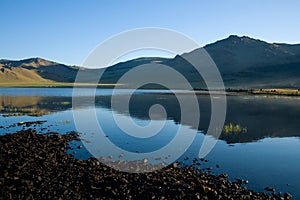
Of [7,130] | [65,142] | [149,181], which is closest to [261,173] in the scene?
[149,181]

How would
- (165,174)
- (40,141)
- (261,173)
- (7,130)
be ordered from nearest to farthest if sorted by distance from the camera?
1. (165,174)
2. (261,173)
3. (40,141)
4. (7,130)

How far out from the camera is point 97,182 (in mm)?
15734

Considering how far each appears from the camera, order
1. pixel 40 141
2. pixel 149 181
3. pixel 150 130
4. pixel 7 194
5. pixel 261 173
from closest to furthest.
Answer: pixel 7 194, pixel 149 181, pixel 261 173, pixel 40 141, pixel 150 130

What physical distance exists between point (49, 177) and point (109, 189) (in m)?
4.02

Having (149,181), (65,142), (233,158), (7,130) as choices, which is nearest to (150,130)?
(65,142)

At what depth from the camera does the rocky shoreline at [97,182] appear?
14.3m

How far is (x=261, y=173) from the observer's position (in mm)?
19062

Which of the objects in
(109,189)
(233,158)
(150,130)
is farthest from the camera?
(150,130)

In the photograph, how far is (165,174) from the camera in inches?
683

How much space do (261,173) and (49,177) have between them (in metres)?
13.8

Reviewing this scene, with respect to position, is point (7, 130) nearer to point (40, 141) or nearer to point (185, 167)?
point (40, 141)

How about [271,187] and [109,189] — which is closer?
[109,189]

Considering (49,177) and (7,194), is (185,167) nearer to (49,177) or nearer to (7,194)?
(49,177)

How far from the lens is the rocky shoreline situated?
14344 mm
